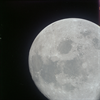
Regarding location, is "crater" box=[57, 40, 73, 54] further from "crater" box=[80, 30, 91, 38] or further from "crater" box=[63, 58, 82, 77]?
"crater" box=[80, 30, 91, 38]

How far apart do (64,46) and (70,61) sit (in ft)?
1.92

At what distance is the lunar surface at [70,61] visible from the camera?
3.74 meters

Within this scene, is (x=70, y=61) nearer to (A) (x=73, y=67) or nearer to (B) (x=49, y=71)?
(A) (x=73, y=67)

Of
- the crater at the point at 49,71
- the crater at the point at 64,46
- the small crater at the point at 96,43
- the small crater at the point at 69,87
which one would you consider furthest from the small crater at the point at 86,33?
the small crater at the point at 69,87

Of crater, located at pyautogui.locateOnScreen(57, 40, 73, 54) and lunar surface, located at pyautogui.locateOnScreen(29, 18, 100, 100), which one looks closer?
lunar surface, located at pyautogui.locateOnScreen(29, 18, 100, 100)

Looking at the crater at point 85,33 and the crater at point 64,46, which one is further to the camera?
the crater at point 85,33

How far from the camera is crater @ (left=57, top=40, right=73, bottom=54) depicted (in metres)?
3.85

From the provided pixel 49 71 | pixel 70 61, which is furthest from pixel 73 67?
pixel 49 71

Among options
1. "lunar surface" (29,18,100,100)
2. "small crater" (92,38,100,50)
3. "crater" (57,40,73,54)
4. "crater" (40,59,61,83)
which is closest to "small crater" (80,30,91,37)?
"lunar surface" (29,18,100,100)

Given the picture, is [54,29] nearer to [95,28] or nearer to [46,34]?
[46,34]

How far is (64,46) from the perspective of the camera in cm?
393

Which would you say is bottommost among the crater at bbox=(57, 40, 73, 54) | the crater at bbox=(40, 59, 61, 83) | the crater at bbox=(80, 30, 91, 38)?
the crater at bbox=(40, 59, 61, 83)

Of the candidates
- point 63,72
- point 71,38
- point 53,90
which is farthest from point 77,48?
point 53,90

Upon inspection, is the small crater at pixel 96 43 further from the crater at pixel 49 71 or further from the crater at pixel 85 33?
the crater at pixel 49 71
